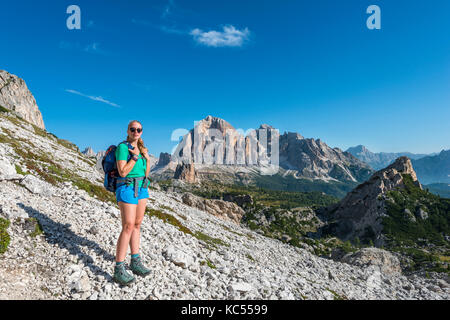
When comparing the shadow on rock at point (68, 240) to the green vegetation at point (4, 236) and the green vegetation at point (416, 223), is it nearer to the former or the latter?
the green vegetation at point (4, 236)

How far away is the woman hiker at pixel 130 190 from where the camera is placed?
22.1 feet

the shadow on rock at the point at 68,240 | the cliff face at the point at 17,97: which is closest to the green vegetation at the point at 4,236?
the shadow on rock at the point at 68,240

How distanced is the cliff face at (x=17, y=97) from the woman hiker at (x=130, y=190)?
505 feet

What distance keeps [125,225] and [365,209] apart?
368ft

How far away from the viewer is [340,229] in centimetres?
9506

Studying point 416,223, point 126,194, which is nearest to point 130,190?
point 126,194

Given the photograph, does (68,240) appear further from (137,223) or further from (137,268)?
(137,223)

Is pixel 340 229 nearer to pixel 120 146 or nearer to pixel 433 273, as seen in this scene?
pixel 433 273

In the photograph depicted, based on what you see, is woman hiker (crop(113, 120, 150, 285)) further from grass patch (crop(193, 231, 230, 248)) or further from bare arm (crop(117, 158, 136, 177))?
grass patch (crop(193, 231, 230, 248))

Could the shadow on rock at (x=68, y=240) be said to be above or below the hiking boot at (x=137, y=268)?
above

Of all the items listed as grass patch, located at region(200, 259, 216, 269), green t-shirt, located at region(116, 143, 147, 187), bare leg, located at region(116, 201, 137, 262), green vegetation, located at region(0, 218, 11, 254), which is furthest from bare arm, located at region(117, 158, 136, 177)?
grass patch, located at region(200, 259, 216, 269)

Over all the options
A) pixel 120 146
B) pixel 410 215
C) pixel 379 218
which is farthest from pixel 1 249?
pixel 410 215
